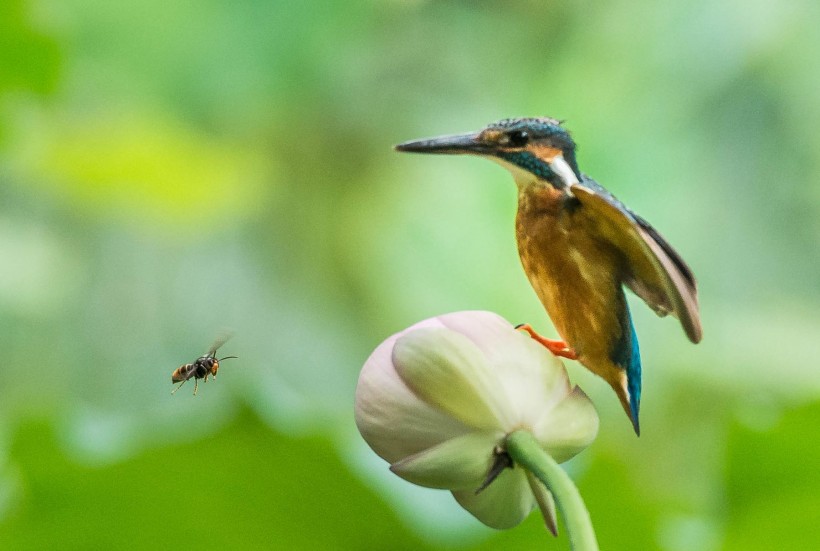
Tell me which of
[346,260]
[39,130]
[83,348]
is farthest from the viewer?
[346,260]

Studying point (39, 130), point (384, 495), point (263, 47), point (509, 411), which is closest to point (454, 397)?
point (509, 411)

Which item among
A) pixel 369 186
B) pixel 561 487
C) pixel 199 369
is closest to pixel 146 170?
pixel 369 186

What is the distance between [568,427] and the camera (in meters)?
0.31

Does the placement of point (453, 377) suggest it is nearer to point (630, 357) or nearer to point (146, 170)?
point (630, 357)

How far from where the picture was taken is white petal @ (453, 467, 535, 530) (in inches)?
12.7

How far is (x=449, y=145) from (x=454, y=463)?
0.33 ft

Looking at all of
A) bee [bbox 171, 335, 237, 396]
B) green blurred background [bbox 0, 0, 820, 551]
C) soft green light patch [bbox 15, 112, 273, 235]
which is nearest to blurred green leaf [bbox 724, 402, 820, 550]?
bee [bbox 171, 335, 237, 396]

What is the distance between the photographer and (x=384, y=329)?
4.91ft

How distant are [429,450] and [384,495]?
0.16 m

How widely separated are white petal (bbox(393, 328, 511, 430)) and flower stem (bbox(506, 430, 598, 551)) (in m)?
0.01

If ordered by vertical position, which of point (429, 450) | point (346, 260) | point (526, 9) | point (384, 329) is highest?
point (526, 9)

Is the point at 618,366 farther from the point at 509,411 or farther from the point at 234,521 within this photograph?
the point at 234,521

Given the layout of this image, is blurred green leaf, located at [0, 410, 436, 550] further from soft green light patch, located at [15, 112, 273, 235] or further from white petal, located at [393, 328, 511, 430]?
soft green light patch, located at [15, 112, 273, 235]

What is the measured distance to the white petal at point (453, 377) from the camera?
306 mm
